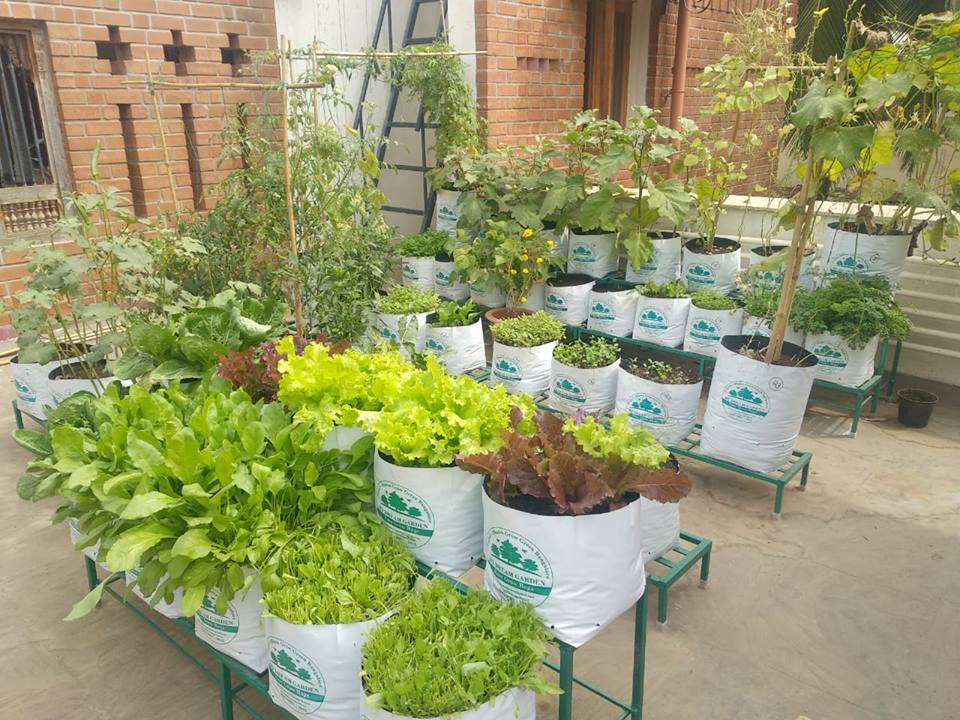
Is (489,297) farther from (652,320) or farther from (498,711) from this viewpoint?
Answer: (498,711)

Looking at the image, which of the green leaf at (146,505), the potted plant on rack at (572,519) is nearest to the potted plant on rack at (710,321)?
the potted plant on rack at (572,519)

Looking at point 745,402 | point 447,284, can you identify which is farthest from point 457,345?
point 745,402

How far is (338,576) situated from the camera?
198 cm

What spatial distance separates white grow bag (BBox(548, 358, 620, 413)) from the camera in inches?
159

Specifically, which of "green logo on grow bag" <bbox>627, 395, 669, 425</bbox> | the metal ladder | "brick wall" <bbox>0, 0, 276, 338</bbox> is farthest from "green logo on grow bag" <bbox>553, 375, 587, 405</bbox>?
"brick wall" <bbox>0, 0, 276, 338</bbox>

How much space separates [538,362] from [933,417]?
2.46m

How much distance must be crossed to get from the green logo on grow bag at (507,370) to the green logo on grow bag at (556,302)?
0.88 m

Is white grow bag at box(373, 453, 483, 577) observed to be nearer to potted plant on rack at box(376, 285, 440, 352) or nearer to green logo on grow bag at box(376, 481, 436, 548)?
green logo on grow bag at box(376, 481, 436, 548)

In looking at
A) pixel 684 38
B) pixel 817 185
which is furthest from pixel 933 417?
pixel 684 38

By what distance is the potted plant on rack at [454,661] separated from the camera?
166cm

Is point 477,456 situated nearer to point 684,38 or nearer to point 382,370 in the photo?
point 382,370

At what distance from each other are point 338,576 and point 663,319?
10.5ft

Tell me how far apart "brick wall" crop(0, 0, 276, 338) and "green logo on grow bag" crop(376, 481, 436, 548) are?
4.36 meters

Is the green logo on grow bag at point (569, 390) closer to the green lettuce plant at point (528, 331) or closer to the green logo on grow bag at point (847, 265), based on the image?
the green lettuce plant at point (528, 331)
